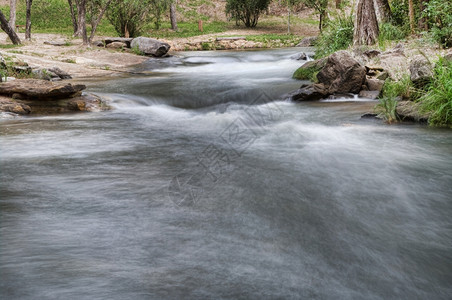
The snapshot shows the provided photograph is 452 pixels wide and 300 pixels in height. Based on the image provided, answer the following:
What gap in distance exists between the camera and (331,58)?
10602mm

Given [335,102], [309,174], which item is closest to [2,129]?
[309,174]

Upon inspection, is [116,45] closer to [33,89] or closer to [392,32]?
[33,89]

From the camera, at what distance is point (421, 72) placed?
7961 mm

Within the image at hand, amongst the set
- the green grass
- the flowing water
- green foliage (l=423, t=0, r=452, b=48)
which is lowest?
the flowing water

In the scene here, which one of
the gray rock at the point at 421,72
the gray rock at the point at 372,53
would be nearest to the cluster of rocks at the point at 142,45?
the gray rock at the point at 372,53

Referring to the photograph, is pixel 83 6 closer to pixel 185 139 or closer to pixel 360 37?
pixel 360 37

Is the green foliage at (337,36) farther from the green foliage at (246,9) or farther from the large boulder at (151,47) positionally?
the green foliage at (246,9)

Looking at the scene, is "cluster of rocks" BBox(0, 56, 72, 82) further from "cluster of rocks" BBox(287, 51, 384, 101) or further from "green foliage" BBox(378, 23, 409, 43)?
"green foliage" BBox(378, 23, 409, 43)

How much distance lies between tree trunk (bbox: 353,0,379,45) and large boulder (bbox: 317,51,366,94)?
4.02m

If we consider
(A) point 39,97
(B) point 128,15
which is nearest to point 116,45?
(B) point 128,15

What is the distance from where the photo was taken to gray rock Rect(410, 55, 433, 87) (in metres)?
7.84

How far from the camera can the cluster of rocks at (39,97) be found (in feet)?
29.3

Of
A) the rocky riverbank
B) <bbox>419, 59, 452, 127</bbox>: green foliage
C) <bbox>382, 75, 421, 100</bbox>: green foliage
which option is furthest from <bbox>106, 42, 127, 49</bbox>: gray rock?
<bbox>419, 59, 452, 127</bbox>: green foliage

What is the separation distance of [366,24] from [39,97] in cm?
1074
